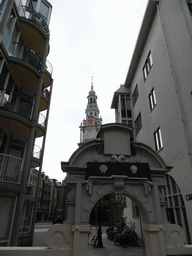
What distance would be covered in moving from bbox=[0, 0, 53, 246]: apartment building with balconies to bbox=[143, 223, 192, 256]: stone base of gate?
6799mm

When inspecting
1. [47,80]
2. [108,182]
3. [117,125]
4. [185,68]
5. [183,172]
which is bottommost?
[108,182]

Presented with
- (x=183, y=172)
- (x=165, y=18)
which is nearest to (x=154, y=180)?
(x=183, y=172)

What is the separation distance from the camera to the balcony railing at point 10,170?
1020 cm

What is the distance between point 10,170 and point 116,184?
674 centimetres

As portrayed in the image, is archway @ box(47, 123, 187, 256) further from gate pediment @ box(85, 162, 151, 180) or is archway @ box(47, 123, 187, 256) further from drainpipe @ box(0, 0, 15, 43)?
drainpipe @ box(0, 0, 15, 43)

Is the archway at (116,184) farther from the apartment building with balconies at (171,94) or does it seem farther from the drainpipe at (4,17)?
the drainpipe at (4,17)

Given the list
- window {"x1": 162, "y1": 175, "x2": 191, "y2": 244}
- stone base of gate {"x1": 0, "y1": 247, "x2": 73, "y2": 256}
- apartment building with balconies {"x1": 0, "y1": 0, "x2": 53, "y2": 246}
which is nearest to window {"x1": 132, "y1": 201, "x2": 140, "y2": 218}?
window {"x1": 162, "y1": 175, "x2": 191, "y2": 244}

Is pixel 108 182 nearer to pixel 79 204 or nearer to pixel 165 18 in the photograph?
pixel 79 204

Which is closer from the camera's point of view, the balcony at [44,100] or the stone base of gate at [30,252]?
the stone base of gate at [30,252]

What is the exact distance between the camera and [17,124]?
11.4m

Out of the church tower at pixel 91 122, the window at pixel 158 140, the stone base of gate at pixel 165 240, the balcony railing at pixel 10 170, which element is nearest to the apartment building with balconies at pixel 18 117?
the balcony railing at pixel 10 170

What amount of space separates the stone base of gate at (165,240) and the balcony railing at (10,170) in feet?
25.0

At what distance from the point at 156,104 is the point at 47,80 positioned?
1000 cm

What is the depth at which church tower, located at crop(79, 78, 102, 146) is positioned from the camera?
256 ft
